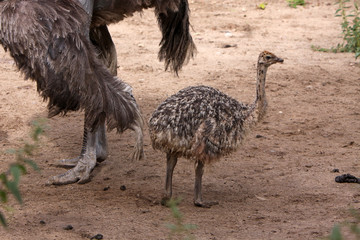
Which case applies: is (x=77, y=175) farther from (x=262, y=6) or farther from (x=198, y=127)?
(x=262, y=6)

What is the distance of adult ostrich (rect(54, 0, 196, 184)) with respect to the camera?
16.0 feet

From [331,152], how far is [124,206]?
6.53 ft

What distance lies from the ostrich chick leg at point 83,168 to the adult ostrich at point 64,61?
492mm

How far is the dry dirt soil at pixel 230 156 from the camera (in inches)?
159

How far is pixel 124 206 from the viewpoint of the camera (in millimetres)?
4328

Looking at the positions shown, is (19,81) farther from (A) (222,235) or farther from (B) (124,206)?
(A) (222,235)

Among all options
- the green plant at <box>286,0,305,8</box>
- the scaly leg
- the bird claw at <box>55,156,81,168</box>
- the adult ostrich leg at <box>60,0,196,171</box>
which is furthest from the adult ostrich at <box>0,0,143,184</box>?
the green plant at <box>286,0,305,8</box>

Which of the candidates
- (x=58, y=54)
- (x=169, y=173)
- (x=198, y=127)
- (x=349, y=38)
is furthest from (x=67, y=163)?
(x=349, y=38)

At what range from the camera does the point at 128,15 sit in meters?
5.07

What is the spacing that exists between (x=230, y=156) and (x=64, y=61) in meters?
1.82

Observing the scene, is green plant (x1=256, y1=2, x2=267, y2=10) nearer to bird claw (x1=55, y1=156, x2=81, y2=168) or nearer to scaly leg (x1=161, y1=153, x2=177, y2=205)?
bird claw (x1=55, y1=156, x2=81, y2=168)

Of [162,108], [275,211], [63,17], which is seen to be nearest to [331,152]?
[275,211]

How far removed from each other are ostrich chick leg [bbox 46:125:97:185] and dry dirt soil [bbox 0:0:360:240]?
0.07m

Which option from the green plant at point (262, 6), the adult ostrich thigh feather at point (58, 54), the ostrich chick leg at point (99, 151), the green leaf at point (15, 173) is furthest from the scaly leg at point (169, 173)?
the green plant at point (262, 6)
